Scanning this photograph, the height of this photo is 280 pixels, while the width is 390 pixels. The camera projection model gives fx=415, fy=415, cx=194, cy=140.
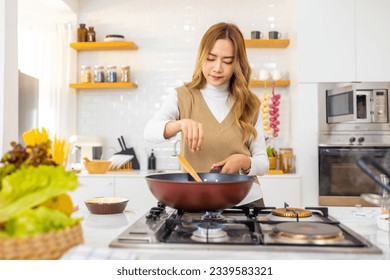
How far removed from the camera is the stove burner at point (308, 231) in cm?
89

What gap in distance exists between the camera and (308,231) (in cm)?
92

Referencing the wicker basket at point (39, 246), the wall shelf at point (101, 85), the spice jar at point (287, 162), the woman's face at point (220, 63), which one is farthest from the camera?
the wall shelf at point (101, 85)

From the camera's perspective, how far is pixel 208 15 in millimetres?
3572

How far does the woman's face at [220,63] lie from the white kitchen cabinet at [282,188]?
1.48 meters

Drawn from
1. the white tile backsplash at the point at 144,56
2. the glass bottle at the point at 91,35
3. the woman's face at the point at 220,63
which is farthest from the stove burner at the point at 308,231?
the glass bottle at the point at 91,35

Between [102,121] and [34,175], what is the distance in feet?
9.64

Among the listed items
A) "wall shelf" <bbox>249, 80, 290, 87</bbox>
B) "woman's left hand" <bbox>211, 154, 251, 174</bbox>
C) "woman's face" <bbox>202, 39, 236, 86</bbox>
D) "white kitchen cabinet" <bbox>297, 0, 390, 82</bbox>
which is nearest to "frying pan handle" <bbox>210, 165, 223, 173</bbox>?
"woman's left hand" <bbox>211, 154, 251, 174</bbox>

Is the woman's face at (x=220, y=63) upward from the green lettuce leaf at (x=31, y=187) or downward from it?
upward

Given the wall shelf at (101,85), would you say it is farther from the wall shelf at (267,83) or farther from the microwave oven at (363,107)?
the microwave oven at (363,107)

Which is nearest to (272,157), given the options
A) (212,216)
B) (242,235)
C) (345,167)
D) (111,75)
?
(345,167)

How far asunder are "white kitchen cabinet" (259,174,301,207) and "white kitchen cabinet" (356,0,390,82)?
89 centimetres

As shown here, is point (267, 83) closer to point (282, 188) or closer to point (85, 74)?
point (282, 188)
